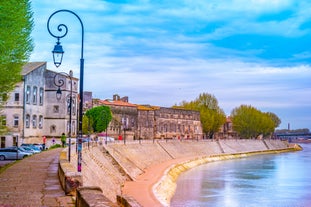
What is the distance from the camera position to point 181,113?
134 m

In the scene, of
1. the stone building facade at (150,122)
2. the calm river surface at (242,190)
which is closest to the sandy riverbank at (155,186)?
the calm river surface at (242,190)

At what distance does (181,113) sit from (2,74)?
111490mm

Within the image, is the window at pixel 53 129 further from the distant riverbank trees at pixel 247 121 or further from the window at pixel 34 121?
the distant riverbank trees at pixel 247 121

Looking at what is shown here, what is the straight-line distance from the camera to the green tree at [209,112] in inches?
5399

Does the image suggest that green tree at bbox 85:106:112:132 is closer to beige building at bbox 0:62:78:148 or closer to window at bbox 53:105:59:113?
beige building at bbox 0:62:78:148

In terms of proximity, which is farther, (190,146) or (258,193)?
(190,146)

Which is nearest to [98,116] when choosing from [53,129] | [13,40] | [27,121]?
[53,129]

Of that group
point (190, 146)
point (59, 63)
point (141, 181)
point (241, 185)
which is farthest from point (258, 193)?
point (190, 146)

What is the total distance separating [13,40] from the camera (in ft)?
67.7

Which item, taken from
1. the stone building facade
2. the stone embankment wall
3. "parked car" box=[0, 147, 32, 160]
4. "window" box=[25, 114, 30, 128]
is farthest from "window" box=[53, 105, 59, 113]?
the stone building facade

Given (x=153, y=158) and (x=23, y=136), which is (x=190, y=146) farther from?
(x=23, y=136)

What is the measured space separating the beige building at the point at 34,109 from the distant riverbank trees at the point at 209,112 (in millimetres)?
69334

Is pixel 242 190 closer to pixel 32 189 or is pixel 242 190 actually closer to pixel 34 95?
pixel 34 95

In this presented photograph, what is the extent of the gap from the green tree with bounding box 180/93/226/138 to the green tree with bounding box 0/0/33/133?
369ft
